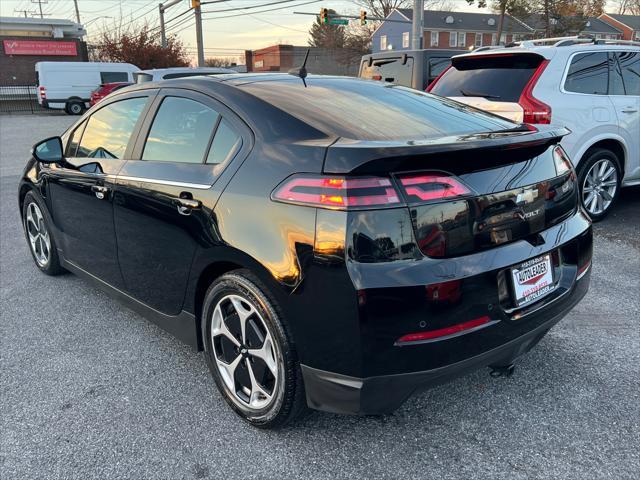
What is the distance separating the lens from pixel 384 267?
6.52 ft

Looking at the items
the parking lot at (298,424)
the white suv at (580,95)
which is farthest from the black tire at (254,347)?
the white suv at (580,95)

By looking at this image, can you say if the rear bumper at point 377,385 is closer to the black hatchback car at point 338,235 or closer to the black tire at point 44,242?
the black hatchback car at point 338,235

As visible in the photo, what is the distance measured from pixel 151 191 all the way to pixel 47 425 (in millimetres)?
1242

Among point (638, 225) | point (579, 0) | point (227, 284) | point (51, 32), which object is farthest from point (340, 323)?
point (51, 32)

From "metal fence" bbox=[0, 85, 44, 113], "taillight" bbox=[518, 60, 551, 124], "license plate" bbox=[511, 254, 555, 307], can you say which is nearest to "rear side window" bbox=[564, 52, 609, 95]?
"taillight" bbox=[518, 60, 551, 124]

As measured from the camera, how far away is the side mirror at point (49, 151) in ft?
12.6

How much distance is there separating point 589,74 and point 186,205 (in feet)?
16.0

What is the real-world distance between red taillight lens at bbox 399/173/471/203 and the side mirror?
2.81 metres

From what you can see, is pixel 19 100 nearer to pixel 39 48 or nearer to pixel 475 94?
pixel 39 48

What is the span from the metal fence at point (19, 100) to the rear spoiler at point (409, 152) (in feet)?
116

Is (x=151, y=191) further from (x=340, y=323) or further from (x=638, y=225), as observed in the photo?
(x=638, y=225)

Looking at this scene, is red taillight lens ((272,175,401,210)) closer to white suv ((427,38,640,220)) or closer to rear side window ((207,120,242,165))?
rear side window ((207,120,242,165))

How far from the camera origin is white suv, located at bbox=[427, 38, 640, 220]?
17.9 feet

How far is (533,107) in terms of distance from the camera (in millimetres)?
5367
